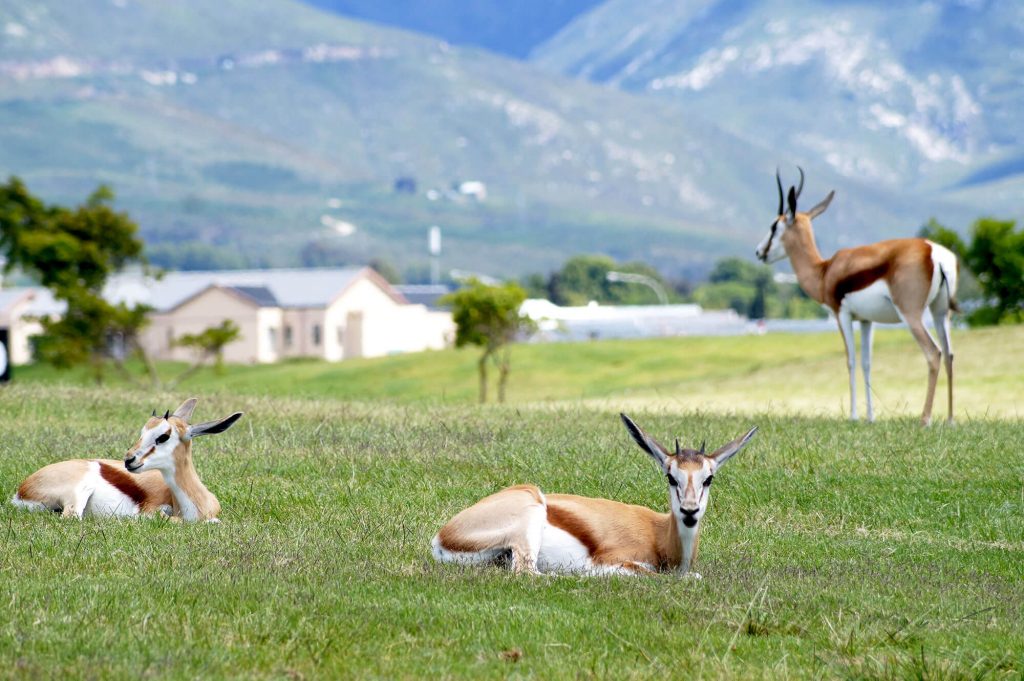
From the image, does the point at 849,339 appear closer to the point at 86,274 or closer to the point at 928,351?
the point at 928,351

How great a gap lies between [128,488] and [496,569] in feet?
14.4

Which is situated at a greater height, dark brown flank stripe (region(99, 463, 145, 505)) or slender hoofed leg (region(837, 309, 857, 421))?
slender hoofed leg (region(837, 309, 857, 421))

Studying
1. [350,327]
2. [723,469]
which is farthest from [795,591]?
[350,327]

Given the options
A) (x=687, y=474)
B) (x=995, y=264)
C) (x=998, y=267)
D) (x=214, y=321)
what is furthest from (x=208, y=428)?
(x=214, y=321)

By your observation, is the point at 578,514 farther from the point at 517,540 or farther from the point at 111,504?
the point at 111,504

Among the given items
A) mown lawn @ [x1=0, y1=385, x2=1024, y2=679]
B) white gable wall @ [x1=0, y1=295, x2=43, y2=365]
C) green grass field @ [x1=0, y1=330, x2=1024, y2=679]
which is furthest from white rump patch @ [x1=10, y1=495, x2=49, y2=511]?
white gable wall @ [x1=0, y1=295, x2=43, y2=365]

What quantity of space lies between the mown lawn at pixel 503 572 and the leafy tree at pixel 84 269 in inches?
2233

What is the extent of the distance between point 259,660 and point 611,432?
11.3 m

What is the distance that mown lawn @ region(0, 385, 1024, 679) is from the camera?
29.0ft

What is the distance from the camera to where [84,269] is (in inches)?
3017

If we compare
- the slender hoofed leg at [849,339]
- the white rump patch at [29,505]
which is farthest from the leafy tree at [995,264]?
the white rump patch at [29,505]

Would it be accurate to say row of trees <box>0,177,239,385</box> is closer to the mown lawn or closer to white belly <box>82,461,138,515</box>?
the mown lawn

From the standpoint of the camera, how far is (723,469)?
16.7 m

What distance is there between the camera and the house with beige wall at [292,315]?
13150 centimetres
